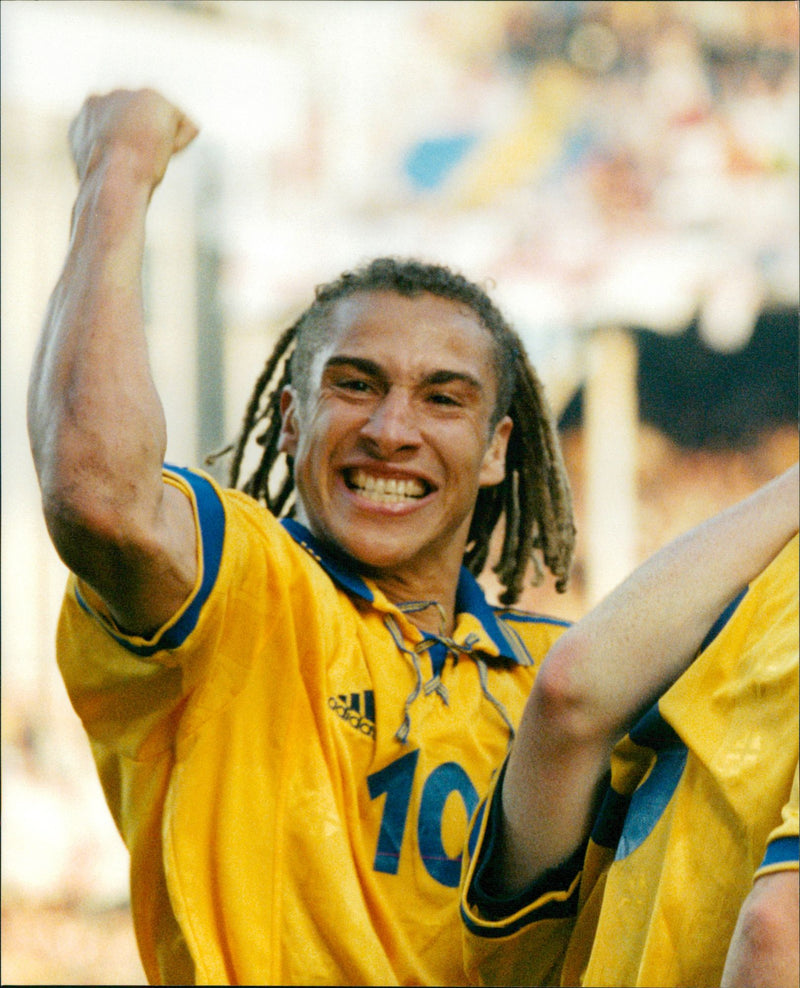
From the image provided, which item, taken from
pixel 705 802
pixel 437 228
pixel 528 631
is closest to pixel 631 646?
pixel 705 802

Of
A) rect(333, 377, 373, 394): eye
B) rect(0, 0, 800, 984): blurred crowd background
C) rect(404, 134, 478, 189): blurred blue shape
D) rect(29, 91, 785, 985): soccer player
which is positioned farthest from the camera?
rect(404, 134, 478, 189): blurred blue shape

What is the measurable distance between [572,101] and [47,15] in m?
1.97

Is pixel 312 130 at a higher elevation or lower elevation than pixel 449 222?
higher

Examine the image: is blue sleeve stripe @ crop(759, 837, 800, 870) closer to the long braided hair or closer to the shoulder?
the shoulder

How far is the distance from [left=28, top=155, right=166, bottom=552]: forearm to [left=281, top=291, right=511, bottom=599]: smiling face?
0.47 metres

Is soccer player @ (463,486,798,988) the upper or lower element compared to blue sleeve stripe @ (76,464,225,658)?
lower

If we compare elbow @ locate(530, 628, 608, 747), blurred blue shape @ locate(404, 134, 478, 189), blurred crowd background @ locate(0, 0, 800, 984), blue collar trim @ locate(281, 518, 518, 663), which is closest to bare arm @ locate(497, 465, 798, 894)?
elbow @ locate(530, 628, 608, 747)

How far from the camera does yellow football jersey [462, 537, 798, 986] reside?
96 cm

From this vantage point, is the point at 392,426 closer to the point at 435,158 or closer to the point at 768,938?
the point at 768,938

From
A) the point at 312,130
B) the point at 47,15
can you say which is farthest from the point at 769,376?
the point at 47,15

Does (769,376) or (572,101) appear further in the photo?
(572,101)

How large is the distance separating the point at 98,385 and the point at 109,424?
37mm

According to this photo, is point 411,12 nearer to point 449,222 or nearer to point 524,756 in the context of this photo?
point 449,222

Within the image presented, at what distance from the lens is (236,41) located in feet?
15.5
